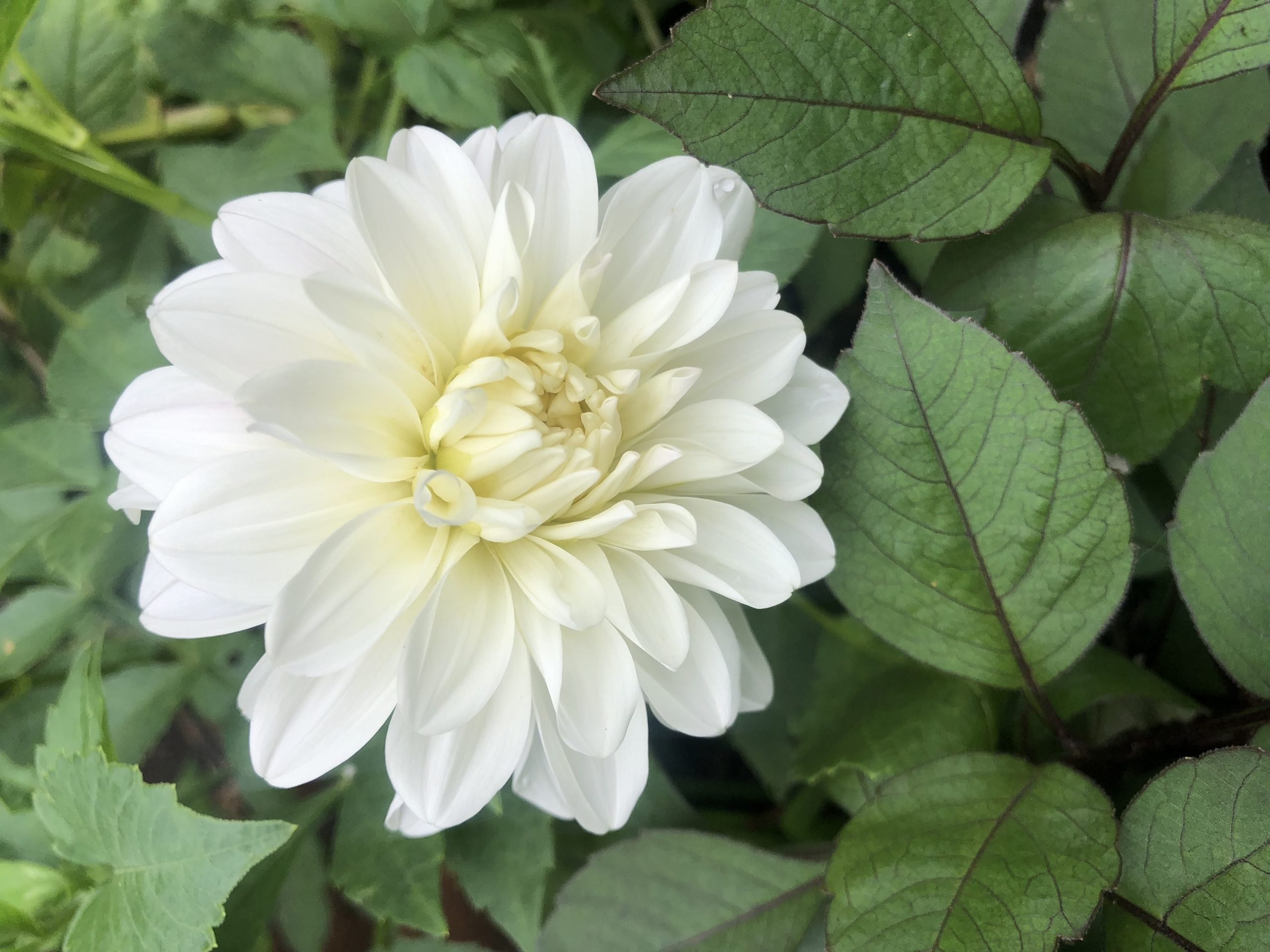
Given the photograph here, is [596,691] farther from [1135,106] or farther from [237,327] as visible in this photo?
[1135,106]

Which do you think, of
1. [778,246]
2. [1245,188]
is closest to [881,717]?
[778,246]

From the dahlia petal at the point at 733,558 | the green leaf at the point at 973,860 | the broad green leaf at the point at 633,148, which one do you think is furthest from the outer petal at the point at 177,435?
the green leaf at the point at 973,860

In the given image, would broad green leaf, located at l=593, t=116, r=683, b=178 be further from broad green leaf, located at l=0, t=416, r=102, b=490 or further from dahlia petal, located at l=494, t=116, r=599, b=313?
broad green leaf, located at l=0, t=416, r=102, b=490

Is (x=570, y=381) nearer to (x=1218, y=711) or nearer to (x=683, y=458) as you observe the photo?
(x=683, y=458)

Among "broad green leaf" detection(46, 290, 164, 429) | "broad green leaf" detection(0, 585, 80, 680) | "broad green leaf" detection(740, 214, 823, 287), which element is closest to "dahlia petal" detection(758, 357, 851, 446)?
"broad green leaf" detection(740, 214, 823, 287)

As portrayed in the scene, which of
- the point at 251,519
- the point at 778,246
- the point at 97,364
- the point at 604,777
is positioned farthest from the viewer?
the point at 97,364

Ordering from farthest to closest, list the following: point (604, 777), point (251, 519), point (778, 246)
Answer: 1. point (778, 246)
2. point (604, 777)
3. point (251, 519)

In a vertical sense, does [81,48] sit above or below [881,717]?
above

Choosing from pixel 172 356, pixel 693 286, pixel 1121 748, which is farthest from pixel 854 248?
pixel 172 356
